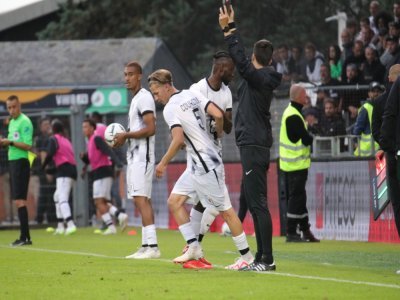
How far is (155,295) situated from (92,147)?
521 inches

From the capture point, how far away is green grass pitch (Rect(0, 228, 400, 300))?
35.4 feet

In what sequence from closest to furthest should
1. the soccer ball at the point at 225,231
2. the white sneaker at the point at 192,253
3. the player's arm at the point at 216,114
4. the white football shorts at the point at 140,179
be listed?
the player's arm at the point at 216,114, the white sneaker at the point at 192,253, the white football shorts at the point at 140,179, the soccer ball at the point at 225,231

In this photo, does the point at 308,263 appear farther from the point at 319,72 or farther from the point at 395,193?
the point at 319,72

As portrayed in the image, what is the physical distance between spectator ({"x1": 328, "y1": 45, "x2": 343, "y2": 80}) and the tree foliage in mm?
3222

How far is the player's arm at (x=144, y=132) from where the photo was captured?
15443mm

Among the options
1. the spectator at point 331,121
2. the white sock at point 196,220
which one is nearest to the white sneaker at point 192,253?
the white sock at point 196,220

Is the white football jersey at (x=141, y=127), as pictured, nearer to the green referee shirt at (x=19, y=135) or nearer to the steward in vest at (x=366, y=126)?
the green referee shirt at (x=19, y=135)

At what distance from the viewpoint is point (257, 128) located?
41.7 feet

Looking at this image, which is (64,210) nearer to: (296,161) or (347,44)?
(347,44)

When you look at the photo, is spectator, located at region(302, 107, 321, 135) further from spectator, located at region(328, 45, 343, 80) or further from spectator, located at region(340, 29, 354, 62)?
spectator, located at region(340, 29, 354, 62)

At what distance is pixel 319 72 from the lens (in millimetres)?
26156

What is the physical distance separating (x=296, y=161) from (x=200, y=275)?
267 inches

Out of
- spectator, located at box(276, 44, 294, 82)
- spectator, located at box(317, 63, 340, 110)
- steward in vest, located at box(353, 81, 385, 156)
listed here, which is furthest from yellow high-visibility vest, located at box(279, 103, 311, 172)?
spectator, located at box(276, 44, 294, 82)

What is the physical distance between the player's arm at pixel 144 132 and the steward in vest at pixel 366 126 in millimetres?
5134
